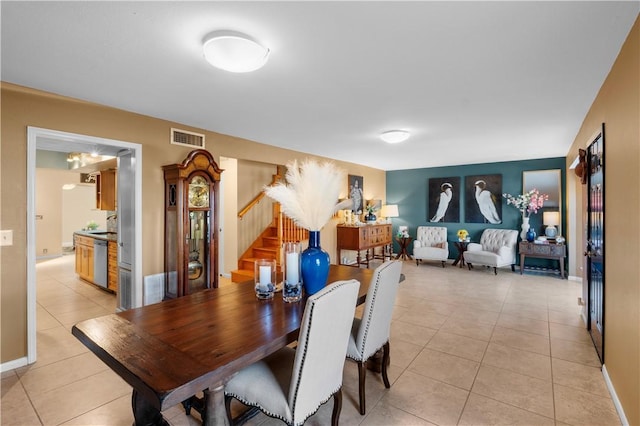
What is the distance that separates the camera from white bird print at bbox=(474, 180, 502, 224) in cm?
684

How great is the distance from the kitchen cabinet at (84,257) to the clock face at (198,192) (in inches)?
112

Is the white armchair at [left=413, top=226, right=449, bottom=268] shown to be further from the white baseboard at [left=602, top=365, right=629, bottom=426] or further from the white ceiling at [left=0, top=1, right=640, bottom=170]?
the white baseboard at [left=602, top=365, right=629, bottom=426]

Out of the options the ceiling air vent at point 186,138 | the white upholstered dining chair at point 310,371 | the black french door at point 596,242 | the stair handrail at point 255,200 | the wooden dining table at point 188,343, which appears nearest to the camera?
the wooden dining table at point 188,343

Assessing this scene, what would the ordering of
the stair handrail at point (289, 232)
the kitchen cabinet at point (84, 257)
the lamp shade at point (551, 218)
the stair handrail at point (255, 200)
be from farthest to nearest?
the lamp shade at point (551, 218) < the stair handrail at point (255, 200) < the stair handrail at point (289, 232) < the kitchen cabinet at point (84, 257)

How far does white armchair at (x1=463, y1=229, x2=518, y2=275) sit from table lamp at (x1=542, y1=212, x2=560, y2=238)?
530 mm

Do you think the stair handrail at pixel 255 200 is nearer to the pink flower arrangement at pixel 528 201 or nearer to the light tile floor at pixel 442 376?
A: the light tile floor at pixel 442 376

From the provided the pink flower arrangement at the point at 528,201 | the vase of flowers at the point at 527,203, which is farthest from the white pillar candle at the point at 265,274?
the pink flower arrangement at the point at 528,201

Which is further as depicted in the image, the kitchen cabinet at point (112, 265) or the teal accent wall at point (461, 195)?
the teal accent wall at point (461, 195)

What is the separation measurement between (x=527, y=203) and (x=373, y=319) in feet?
19.5

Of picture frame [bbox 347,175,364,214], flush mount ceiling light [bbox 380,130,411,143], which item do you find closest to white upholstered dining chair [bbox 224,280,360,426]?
flush mount ceiling light [bbox 380,130,411,143]

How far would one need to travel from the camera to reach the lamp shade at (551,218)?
587 centimetres

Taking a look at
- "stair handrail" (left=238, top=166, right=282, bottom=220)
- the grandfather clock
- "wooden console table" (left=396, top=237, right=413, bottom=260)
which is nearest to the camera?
the grandfather clock

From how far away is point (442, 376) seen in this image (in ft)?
7.86

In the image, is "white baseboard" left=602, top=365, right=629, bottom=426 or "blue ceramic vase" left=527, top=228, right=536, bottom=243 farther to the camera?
"blue ceramic vase" left=527, top=228, right=536, bottom=243
